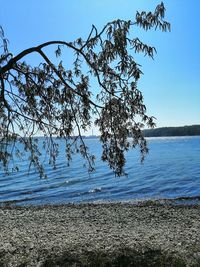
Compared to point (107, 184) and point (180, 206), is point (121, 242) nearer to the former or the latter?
point (180, 206)

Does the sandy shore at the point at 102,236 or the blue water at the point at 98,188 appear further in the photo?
the blue water at the point at 98,188

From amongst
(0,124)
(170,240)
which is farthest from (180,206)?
(0,124)

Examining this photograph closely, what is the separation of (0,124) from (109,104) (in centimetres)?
236

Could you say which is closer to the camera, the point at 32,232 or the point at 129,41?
the point at 129,41

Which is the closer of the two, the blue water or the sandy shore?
the sandy shore

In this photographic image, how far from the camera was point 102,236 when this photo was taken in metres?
11.5

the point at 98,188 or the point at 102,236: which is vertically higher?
the point at 102,236

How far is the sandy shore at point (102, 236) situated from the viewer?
8805 millimetres

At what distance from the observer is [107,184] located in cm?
2878

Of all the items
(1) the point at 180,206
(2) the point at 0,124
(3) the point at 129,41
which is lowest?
(1) the point at 180,206

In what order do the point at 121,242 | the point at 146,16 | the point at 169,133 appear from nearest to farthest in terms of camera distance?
the point at 146,16
the point at 121,242
the point at 169,133

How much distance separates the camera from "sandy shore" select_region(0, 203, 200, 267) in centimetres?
880

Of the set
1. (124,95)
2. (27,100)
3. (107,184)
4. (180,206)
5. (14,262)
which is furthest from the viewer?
(107,184)

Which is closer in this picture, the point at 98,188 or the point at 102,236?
the point at 102,236
